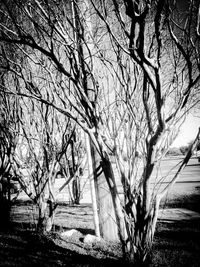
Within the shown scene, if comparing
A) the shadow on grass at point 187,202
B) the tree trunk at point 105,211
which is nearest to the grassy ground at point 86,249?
the tree trunk at point 105,211

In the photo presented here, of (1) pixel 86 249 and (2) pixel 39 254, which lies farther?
(1) pixel 86 249

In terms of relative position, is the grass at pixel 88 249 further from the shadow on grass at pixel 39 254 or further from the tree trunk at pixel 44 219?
the tree trunk at pixel 44 219

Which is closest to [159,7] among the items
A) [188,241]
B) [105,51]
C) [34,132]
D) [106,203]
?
[105,51]

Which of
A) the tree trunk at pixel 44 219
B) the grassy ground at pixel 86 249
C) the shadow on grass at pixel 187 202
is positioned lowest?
the shadow on grass at pixel 187 202

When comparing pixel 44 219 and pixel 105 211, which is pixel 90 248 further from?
pixel 44 219

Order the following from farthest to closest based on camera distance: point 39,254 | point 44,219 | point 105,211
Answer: point 44,219, point 105,211, point 39,254

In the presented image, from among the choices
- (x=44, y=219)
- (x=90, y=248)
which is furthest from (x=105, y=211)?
(x=44, y=219)

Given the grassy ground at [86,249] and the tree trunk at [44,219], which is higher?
the tree trunk at [44,219]

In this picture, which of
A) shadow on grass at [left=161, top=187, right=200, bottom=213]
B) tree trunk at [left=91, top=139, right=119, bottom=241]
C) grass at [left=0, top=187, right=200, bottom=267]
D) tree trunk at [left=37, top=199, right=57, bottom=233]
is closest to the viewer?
grass at [left=0, top=187, right=200, bottom=267]

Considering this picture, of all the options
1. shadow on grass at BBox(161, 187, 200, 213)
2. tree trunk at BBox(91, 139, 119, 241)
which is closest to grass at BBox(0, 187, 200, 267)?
tree trunk at BBox(91, 139, 119, 241)

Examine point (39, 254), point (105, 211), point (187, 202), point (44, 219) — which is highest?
point (105, 211)

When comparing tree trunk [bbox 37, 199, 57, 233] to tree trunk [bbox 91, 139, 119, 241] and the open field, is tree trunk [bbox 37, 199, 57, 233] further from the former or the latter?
tree trunk [bbox 91, 139, 119, 241]

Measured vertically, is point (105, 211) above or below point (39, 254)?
above

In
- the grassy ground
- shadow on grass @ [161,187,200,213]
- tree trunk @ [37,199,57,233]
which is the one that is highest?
tree trunk @ [37,199,57,233]
